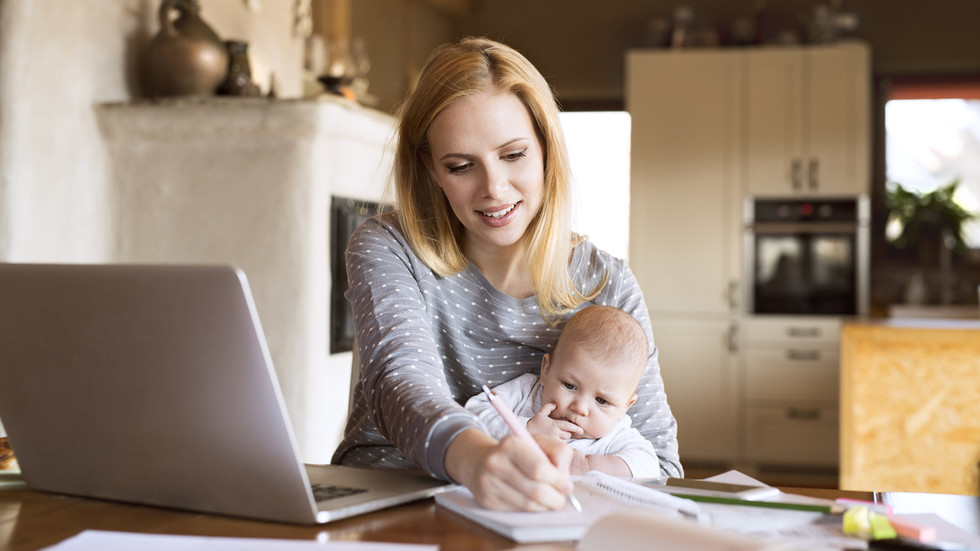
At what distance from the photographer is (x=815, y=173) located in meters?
5.33

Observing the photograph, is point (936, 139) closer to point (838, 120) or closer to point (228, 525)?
point (838, 120)

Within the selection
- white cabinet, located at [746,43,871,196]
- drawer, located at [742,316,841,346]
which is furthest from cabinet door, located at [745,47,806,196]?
drawer, located at [742,316,841,346]

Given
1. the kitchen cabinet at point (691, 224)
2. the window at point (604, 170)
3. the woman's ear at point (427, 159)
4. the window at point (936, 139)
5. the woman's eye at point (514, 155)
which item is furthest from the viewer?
the window at point (604, 170)

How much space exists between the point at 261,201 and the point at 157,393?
2.50 meters

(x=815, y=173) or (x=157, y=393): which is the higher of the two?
(x=815, y=173)

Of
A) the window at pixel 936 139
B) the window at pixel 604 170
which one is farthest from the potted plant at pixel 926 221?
the window at pixel 604 170

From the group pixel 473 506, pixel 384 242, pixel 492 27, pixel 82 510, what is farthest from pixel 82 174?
pixel 492 27

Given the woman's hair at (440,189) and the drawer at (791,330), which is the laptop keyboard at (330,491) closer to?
the woman's hair at (440,189)

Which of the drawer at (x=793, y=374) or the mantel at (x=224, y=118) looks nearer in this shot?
the mantel at (x=224, y=118)

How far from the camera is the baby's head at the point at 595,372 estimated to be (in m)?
1.38

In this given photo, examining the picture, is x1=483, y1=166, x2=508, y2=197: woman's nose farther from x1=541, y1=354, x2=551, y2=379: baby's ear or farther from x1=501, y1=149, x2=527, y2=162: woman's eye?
x1=541, y1=354, x2=551, y2=379: baby's ear

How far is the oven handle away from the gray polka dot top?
3887mm

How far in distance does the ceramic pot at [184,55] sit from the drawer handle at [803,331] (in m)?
3.41

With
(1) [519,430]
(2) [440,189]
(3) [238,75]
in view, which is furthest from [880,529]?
(3) [238,75]
